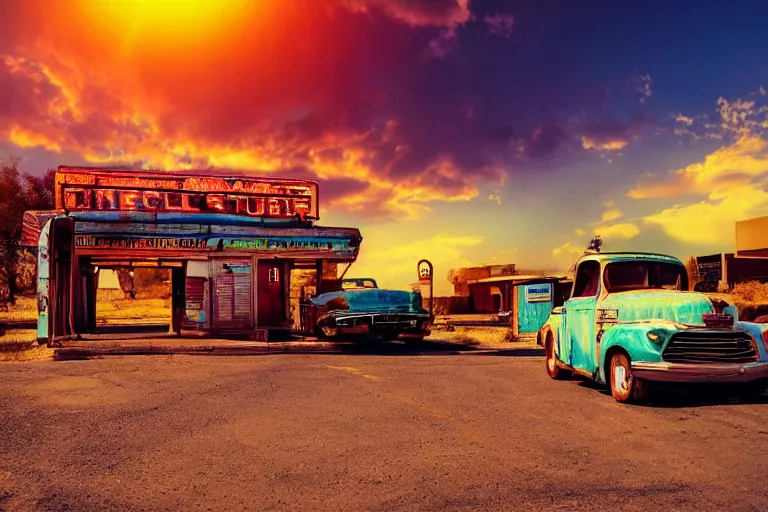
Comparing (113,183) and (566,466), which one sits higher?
(113,183)

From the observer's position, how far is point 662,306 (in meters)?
8.60

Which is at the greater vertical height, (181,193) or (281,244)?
(181,193)

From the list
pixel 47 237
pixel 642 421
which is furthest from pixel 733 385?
pixel 47 237

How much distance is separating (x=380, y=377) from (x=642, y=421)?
16.3ft

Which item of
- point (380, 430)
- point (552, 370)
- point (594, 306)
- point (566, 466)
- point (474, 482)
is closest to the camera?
point (474, 482)

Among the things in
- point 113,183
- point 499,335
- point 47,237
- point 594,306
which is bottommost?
point 499,335

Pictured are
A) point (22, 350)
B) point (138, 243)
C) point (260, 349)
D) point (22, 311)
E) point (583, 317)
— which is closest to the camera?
point (583, 317)

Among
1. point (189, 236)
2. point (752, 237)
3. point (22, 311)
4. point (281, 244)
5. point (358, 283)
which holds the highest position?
point (752, 237)

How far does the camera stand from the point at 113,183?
71.4 feet

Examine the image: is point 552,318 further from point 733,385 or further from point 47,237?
point 47,237

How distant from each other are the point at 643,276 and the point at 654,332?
5.57ft

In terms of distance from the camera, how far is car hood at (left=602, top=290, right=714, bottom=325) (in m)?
8.40

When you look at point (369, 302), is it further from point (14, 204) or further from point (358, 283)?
point (14, 204)

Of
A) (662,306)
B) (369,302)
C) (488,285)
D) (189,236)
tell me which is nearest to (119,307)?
(488,285)
